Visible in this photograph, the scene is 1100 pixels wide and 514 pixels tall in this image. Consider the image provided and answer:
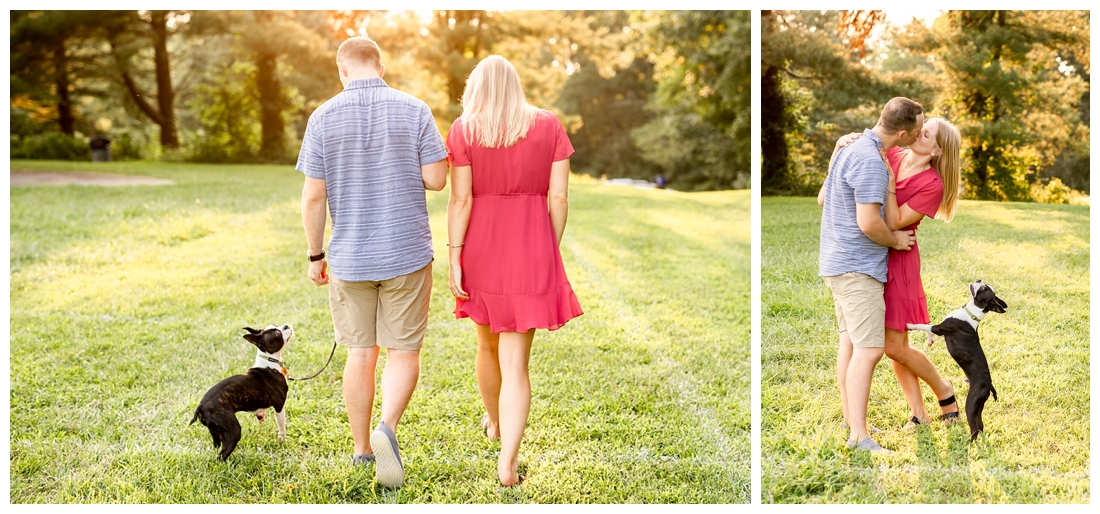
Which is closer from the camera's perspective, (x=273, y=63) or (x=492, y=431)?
(x=492, y=431)

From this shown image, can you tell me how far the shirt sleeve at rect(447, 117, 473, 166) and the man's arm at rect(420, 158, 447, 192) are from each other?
51mm

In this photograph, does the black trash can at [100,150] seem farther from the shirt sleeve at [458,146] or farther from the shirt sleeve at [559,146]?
the shirt sleeve at [559,146]

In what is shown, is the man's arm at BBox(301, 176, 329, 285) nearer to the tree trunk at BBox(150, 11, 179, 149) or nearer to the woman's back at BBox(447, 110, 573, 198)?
the woman's back at BBox(447, 110, 573, 198)

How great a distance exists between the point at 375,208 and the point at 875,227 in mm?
1775

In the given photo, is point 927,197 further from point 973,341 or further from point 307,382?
point 307,382

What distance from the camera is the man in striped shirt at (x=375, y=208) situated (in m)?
2.47

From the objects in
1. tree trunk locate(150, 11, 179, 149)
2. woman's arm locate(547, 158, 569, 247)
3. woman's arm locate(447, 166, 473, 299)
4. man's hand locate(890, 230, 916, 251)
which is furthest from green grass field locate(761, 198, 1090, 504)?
tree trunk locate(150, 11, 179, 149)

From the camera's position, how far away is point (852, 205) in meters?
2.72

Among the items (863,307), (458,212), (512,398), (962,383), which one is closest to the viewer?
(458,212)

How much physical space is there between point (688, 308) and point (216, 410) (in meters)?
3.62

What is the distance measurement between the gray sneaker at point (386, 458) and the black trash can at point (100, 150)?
55.1 ft

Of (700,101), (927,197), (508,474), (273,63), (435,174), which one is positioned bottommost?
(508,474)

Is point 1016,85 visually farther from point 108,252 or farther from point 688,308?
point 108,252

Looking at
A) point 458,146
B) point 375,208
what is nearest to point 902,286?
point 458,146
